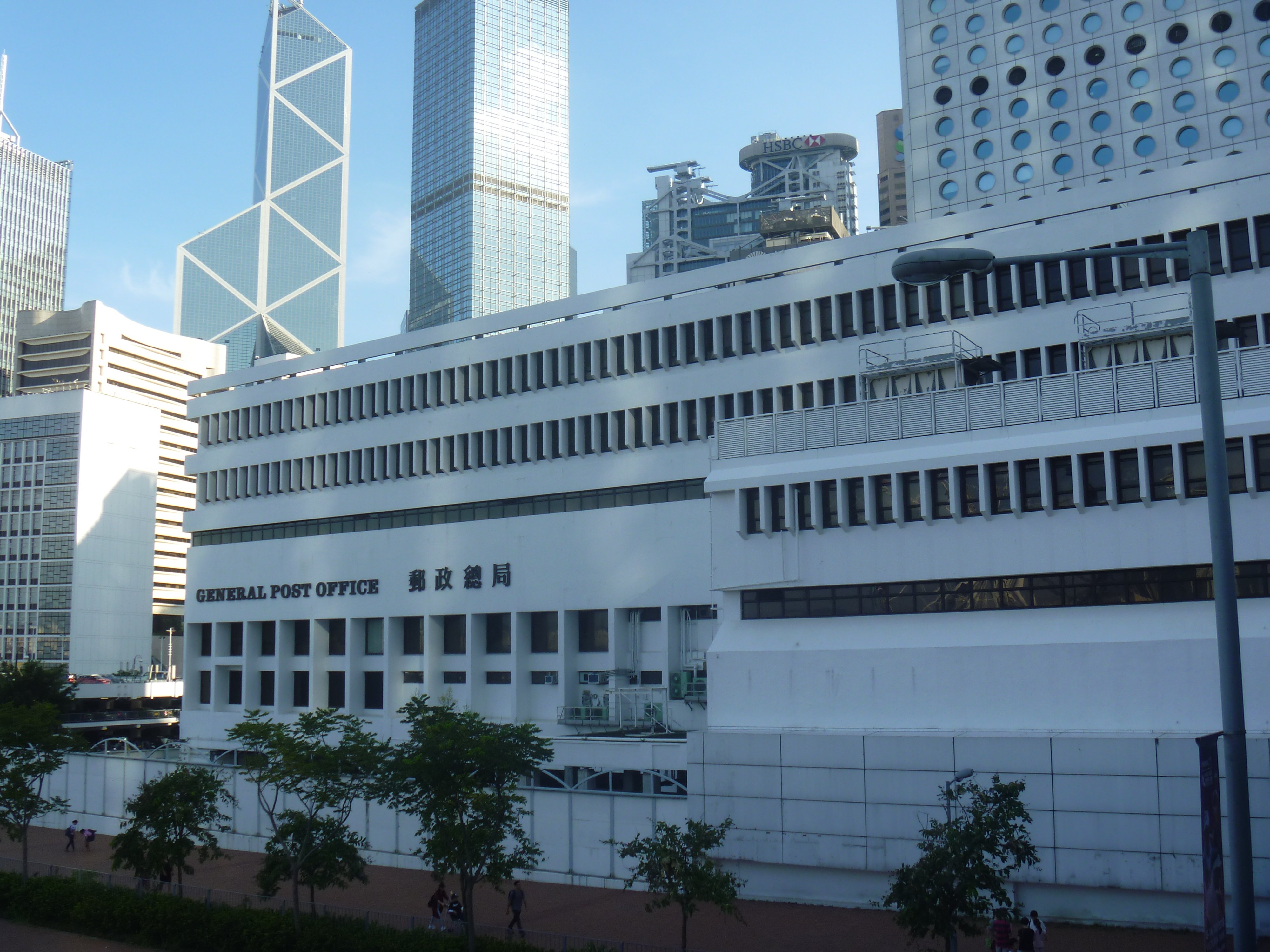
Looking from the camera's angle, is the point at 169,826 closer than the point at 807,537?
Yes

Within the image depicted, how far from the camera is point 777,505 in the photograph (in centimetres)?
3784

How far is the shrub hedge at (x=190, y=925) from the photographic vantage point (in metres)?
28.1

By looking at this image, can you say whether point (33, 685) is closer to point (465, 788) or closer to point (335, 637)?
point (335, 637)

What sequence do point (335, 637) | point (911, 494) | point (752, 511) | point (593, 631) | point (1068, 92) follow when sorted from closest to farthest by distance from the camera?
point (911, 494) → point (752, 511) → point (593, 631) → point (1068, 92) → point (335, 637)

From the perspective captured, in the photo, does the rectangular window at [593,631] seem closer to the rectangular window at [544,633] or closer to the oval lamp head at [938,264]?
the rectangular window at [544,633]

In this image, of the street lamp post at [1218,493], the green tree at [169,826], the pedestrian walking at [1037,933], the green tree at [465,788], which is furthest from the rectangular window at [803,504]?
the street lamp post at [1218,493]

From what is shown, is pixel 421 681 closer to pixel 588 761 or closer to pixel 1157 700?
pixel 588 761

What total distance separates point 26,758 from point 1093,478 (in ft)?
125

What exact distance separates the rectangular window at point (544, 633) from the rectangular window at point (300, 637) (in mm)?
18943

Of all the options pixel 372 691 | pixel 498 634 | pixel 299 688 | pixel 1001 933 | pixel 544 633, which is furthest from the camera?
pixel 299 688

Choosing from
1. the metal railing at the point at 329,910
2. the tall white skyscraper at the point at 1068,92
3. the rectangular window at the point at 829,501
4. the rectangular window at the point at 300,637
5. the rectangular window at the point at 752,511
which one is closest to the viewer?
the metal railing at the point at 329,910

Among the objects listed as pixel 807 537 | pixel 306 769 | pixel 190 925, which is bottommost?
pixel 190 925

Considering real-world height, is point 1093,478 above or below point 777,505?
above

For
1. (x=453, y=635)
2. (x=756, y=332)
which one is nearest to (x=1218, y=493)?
(x=756, y=332)
